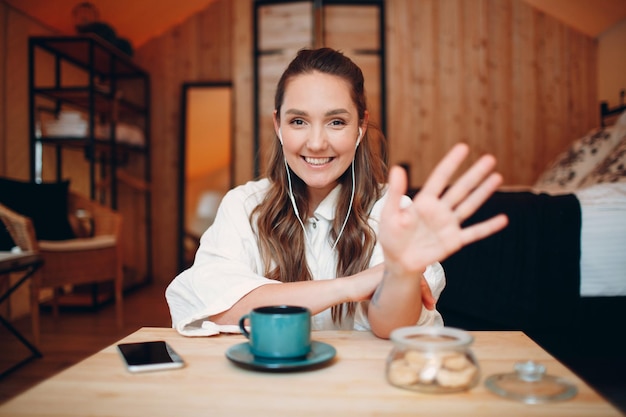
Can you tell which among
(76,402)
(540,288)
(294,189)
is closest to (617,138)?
(540,288)

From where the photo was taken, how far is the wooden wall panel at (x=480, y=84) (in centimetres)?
469

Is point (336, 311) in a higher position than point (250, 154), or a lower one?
lower

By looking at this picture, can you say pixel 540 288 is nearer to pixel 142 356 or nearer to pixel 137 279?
pixel 142 356

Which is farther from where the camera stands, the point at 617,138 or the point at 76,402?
the point at 617,138

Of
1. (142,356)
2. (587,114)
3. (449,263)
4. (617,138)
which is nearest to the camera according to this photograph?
(142,356)

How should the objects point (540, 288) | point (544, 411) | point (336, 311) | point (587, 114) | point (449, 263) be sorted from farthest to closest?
1. point (587, 114)
2. point (449, 263)
3. point (540, 288)
4. point (336, 311)
5. point (544, 411)

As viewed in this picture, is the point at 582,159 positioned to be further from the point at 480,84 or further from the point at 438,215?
the point at 438,215

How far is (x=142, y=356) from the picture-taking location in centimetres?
76

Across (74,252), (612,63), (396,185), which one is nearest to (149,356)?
(396,185)

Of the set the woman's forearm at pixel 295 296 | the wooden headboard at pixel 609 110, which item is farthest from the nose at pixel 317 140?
the wooden headboard at pixel 609 110

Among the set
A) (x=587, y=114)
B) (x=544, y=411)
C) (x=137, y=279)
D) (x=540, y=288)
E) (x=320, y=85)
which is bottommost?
(x=137, y=279)

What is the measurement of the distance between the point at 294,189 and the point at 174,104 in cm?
393

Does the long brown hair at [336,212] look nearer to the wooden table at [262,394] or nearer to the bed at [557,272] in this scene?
the wooden table at [262,394]

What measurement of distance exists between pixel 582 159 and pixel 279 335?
318 cm
